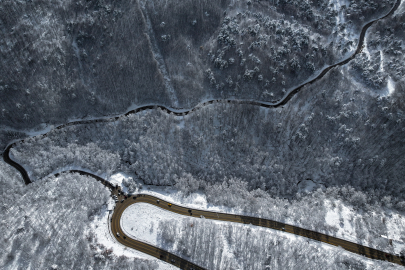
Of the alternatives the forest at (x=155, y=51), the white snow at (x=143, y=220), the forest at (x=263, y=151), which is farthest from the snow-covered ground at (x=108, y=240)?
the forest at (x=155, y=51)

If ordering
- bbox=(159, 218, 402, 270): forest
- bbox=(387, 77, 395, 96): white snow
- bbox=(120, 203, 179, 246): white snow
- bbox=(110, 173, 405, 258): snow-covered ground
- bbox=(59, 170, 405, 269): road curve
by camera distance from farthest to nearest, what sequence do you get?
bbox=(387, 77, 395, 96): white snow, bbox=(110, 173, 405, 258): snow-covered ground, bbox=(120, 203, 179, 246): white snow, bbox=(59, 170, 405, 269): road curve, bbox=(159, 218, 402, 270): forest

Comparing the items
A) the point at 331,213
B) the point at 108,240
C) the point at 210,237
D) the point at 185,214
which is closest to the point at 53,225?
the point at 108,240

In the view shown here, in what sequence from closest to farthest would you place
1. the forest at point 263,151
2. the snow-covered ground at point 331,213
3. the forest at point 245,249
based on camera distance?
1. the forest at point 245,249
2. the snow-covered ground at point 331,213
3. the forest at point 263,151

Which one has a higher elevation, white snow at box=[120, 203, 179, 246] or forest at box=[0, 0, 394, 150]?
forest at box=[0, 0, 394, 150]

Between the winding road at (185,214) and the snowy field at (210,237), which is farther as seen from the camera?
the winding road at (185,214)

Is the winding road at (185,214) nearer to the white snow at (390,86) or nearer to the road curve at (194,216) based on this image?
the road curve at (194,216)

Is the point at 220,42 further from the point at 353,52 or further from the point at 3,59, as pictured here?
the point at 3,59

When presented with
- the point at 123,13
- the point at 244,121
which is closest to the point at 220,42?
the point at 244,121

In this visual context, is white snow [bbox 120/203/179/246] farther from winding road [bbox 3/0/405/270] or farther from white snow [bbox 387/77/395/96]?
white snow [bbox 387/77/395/96]

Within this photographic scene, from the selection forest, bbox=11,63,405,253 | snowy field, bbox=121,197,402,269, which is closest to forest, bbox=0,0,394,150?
forest, bbox=11,63,405,253

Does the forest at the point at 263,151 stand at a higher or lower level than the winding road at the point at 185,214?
higher

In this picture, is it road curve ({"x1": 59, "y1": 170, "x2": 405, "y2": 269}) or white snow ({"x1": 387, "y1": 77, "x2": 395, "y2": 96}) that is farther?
white snow ({"x1": 387, "y1": 77, "x2": 395, "y2": 96})
